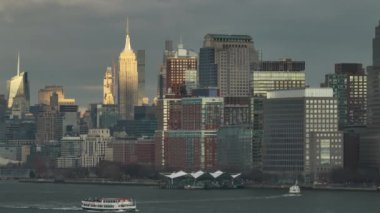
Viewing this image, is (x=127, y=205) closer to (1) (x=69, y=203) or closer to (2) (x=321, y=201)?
(1) (x=69, y=203)

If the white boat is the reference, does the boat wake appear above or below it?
below

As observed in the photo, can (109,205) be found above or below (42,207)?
above

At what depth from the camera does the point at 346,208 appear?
18062 cm

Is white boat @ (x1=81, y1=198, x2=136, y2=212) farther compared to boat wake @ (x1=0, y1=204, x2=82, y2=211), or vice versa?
boat wake @ (x1=0, y1=204, x2=82, y2=211)

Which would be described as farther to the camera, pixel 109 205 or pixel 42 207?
pixel 42 207

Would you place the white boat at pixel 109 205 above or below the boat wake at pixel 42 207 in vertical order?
above

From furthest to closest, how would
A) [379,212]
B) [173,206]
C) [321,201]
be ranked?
[321,201] → [173,206] → [379,212]

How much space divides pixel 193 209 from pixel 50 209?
662 inches

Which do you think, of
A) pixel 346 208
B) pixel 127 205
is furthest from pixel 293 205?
pixel 127 205

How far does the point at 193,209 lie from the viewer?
177625 mm

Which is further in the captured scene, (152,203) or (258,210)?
(152,203)

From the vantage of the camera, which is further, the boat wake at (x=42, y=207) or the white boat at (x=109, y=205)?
the boat wake at (x=42, y=207)

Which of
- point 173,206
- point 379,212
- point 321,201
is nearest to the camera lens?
point 379,212

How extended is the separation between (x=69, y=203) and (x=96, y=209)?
55.3 ft
